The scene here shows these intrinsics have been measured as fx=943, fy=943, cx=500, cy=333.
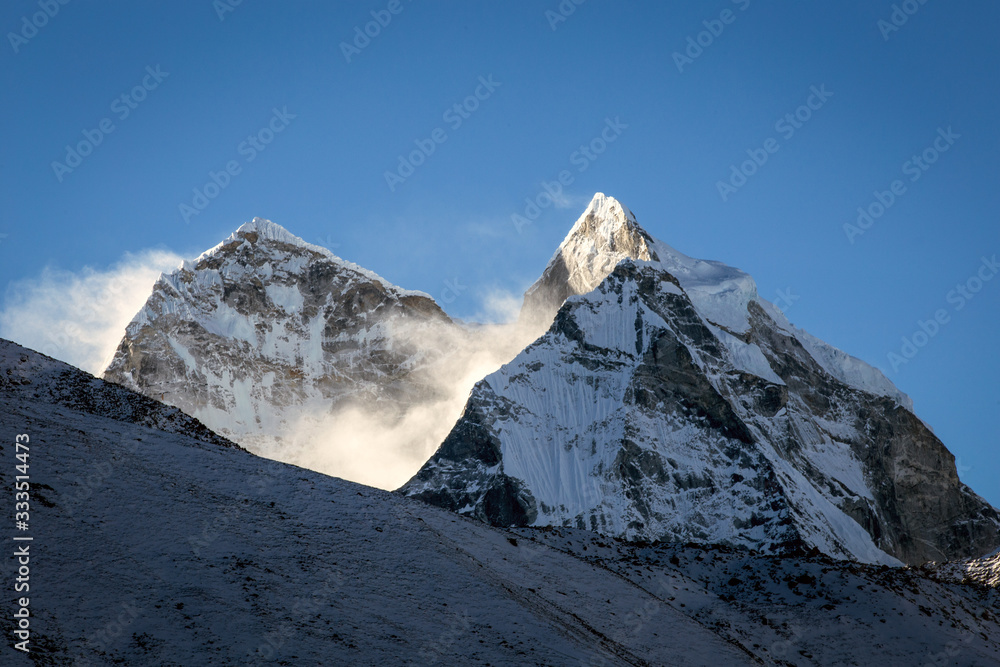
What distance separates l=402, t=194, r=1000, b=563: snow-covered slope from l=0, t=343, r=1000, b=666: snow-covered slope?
8889cm

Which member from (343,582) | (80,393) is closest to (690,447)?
(80,393)

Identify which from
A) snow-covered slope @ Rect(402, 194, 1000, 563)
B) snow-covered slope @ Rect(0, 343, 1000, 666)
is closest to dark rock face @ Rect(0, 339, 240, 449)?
snow-covered slope @ Rect(0, 343, 1000, 666)

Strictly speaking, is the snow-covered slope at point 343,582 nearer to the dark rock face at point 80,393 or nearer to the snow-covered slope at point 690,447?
the dark rock face at point 80,393

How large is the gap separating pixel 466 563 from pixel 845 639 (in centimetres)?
1568

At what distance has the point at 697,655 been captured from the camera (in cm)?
3027

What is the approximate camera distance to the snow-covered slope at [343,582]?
22891 millimetres

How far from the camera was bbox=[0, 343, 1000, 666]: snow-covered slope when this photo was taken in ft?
75.1

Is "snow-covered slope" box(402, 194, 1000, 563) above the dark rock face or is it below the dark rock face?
above

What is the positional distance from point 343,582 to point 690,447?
4878 inches

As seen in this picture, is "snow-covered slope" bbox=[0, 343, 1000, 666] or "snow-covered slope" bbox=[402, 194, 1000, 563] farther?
"snow-covered slope" bbox=[402, 194, 1000, 563]

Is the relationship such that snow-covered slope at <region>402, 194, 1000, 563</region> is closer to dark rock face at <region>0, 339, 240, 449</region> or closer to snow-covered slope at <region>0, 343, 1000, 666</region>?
snow-covered slope at <region>0, 343, 1000, 666</region>

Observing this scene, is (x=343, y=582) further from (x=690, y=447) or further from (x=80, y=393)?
(x=690, y=447)

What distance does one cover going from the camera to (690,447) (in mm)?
145250

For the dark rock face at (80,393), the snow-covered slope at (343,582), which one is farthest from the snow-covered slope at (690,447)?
the dark rock face at (80,393)
